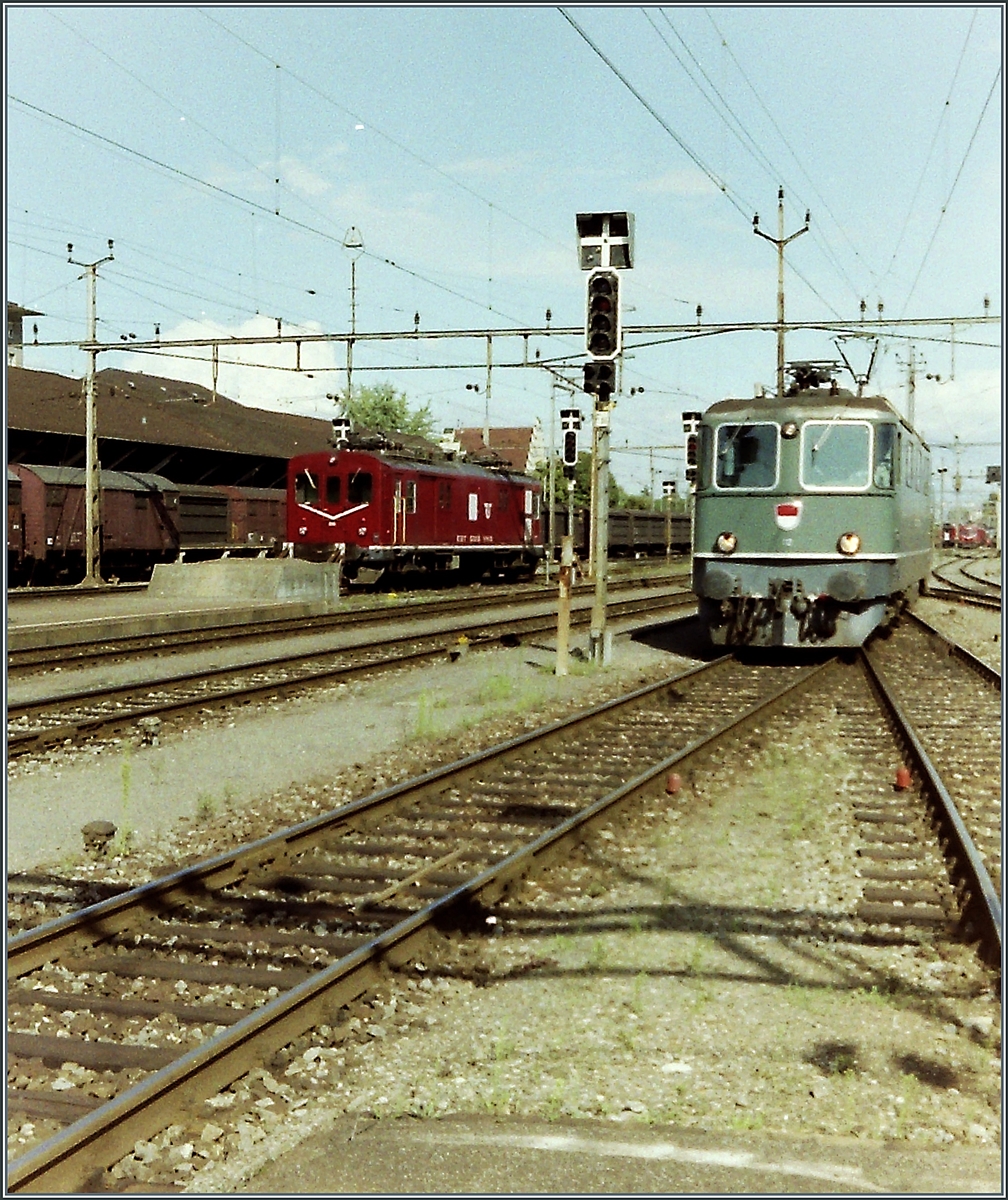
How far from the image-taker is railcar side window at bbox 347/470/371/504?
27828 millimetres

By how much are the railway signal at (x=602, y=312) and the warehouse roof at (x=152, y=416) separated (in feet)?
66.4

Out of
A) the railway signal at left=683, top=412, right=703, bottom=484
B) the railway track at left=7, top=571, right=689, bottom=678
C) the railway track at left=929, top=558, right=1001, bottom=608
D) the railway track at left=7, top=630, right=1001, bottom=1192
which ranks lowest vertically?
the railway track at left=7, top=630, right=1001, bottom=1192

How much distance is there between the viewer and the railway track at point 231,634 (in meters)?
15.2

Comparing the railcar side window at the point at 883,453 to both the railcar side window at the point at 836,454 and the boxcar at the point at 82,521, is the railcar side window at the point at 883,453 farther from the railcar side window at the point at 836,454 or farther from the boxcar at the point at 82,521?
the boxcar at the point at 82,521

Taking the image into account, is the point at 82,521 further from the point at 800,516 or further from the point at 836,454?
the point at 836,454

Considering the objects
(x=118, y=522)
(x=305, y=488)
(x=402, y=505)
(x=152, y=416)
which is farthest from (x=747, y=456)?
(x=152, y=416)

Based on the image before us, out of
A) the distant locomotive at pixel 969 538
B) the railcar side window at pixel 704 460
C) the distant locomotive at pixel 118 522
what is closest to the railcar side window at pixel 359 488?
the distant locomotive at pixel 118 522

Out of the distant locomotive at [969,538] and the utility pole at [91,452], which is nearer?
the utility pole at [91,452]

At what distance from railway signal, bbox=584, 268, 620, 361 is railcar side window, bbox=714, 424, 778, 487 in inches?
88.8

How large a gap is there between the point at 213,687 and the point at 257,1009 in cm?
928

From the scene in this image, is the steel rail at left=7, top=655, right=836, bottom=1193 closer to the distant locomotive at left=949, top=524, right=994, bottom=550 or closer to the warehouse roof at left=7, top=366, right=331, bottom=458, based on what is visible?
the warehouse roof at left=7, top=366, right=331, bottom=458

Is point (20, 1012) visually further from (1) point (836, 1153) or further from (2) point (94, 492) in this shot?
(2) point (94, 492)

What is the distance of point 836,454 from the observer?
15.0 meters

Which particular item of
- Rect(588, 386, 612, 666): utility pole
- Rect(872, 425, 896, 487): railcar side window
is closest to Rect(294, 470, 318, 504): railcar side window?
Rect(588, 386, 612, 666): utility pole
